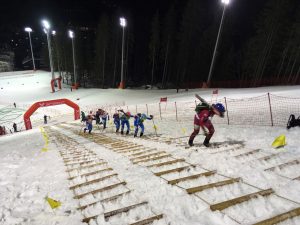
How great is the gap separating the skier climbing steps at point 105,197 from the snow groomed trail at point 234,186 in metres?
1.06

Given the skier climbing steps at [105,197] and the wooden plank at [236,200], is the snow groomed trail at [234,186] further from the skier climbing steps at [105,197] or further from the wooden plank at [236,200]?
the skier climbing steps at [105,197]

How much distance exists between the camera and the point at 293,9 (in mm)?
37438

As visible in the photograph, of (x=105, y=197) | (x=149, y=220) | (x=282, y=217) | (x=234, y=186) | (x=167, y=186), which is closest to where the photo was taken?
(x=282, y=217)

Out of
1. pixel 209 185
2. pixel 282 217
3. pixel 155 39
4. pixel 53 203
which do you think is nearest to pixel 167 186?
pixel 209 185

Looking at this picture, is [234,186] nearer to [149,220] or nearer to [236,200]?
[236,200]

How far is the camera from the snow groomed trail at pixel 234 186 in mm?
4211

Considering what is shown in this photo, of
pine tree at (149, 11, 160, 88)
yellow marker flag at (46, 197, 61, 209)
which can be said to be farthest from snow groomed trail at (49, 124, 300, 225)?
pine tree at (149, 11, 160, 88)

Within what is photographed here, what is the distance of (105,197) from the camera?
5.56 meters

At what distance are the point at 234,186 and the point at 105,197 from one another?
294cm

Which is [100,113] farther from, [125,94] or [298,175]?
[125,94]

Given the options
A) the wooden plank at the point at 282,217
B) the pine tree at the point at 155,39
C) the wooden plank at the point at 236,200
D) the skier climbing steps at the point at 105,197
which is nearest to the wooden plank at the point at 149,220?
the skier climbing steps at the point at 105,197

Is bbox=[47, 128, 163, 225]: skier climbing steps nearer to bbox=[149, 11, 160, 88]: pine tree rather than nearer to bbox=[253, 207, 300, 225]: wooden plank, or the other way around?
bbox=[253, 207, 300, 225]: wooden plank

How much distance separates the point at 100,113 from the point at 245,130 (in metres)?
11.4

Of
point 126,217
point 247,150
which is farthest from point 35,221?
point 247,150
